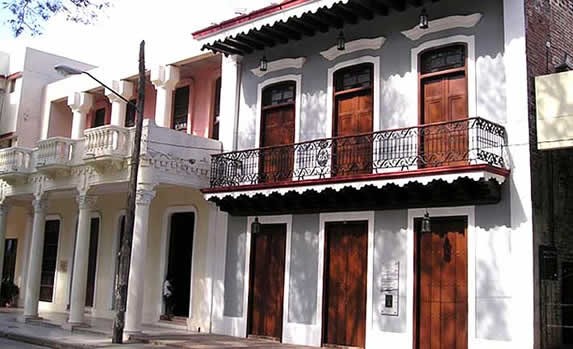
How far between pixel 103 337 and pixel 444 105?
9.75 metres

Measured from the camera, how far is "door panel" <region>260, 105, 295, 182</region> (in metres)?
15.7

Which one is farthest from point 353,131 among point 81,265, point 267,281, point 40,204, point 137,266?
point 40,204

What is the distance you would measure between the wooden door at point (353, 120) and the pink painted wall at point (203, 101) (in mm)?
5070

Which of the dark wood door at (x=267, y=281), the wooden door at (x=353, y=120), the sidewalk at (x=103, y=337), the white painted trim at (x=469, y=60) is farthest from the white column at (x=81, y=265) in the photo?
the white painted trim at (x=469, y=60)

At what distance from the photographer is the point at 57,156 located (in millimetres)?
18578

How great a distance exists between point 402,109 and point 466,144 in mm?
1960

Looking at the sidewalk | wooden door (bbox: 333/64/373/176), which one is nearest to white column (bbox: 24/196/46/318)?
the sidewalk

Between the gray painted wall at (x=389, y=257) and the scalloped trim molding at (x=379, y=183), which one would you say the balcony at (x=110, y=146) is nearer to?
the scalloped trim molding at (x=379, y=183)

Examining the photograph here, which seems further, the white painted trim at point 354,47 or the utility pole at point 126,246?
A: the utility pole at point 126,246

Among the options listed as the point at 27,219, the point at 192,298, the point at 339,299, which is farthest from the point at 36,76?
the point at 339,299

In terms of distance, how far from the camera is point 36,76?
2552cm

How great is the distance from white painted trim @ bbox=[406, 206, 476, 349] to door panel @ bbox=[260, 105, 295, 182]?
3.39 metres

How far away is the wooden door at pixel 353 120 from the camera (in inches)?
559

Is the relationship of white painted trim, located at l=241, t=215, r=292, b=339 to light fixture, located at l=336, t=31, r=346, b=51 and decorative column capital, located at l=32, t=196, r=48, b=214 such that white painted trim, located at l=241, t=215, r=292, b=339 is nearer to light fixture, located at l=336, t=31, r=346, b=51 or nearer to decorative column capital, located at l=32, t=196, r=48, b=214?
light fixture, located at l=336, t=31, r=346, b=51
